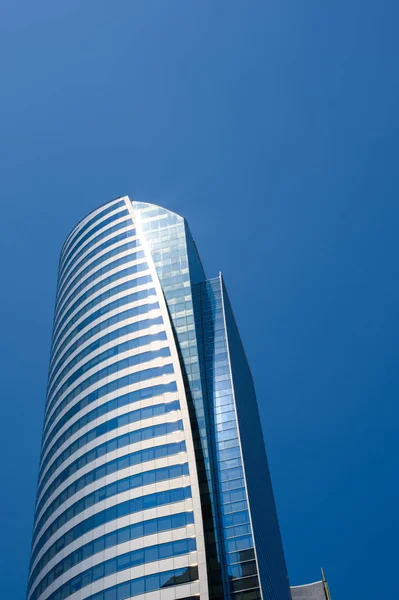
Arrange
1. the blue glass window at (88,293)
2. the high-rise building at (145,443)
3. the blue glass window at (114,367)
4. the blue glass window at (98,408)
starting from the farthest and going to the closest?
the blue glass window at (88,293), the blue glass window at (114,367), the blue glass window at (98,408), the high-rise building at (145,443)

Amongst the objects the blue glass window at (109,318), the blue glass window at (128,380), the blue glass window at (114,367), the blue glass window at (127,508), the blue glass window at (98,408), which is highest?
the blue glass window at (109,318)

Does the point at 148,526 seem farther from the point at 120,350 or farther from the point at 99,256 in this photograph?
the point at 99,256

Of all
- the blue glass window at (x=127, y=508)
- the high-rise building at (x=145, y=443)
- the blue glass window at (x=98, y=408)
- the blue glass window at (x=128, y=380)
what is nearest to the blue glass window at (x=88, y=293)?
the high-rise building at (x=145, y=443)

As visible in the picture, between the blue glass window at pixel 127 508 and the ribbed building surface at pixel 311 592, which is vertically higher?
the ribbed building surface at pixel 311 592

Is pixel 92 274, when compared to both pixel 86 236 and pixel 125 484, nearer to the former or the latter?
pixel 86 236

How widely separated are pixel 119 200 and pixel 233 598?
70580mm

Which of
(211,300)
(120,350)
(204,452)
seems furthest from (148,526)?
(211,300)

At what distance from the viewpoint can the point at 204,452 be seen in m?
81.3

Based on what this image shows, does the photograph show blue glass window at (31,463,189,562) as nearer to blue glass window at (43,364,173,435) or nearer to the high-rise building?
the high-rise building

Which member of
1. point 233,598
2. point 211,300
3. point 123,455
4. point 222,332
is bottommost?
point 233,598

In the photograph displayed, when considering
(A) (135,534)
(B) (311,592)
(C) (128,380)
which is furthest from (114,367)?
(B) (311,592)

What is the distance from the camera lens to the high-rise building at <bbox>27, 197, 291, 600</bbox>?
70.9 meters

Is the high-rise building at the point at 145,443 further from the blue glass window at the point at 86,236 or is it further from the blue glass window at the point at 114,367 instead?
the blue glass window at the point at 86,236

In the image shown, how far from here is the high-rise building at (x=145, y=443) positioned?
233ft
